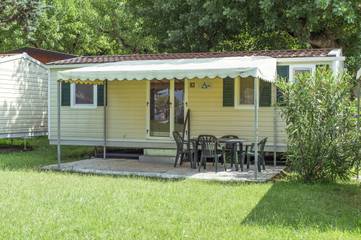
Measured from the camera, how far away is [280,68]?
1188 cm

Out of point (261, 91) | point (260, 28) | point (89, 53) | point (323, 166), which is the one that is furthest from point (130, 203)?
point (89, 53)

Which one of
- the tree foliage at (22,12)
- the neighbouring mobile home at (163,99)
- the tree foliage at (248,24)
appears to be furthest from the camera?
the tree foliage at (22,12)

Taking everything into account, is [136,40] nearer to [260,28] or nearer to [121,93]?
[260,28]

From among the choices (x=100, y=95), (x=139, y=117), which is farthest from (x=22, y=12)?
(x=139, y=117)

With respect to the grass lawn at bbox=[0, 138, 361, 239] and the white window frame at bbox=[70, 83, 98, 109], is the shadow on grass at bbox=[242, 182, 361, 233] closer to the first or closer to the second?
the grass lawn at bbox=[0, 138, 361, 239]

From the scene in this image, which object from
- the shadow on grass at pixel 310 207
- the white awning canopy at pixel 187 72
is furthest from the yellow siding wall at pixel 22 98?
the shadow on grass at pixel 310 207

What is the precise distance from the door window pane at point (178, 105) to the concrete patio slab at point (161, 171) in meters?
1.32

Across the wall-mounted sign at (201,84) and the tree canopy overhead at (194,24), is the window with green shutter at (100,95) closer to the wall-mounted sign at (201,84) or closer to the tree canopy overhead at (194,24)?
the wall-mounted sign at (201,84)

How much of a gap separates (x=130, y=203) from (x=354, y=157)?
431 centimetres

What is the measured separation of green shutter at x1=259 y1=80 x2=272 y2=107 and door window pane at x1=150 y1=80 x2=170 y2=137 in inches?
97.2

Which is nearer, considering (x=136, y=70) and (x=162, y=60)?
(x=136, y=70)

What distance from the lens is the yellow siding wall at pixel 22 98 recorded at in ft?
51.0

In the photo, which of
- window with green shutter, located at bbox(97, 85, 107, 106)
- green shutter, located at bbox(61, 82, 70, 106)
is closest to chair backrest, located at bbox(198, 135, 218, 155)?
window with green shutter, located at bbox(97, 85, 107, 106)

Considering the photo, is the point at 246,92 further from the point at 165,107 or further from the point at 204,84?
the point at 165,107
